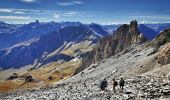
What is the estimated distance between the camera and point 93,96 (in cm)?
4891

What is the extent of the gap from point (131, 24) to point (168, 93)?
16454 cm

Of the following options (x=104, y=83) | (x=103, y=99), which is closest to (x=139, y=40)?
(x=104, y=83)

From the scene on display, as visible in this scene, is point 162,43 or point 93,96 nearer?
point 93,96

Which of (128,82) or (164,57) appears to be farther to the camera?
(164,57)

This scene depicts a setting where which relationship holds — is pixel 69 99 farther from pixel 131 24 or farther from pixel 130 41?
pixel 131 24

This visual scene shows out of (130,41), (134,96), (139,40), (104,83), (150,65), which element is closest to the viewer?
(134,96)

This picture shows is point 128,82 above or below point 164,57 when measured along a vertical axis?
below

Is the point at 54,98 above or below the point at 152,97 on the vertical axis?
below

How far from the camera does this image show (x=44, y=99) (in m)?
55.3

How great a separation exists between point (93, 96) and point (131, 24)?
504ft

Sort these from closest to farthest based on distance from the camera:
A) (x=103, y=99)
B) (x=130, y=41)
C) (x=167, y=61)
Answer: (x=103, y=99) → (x=167, y=61) → (x=130, y=41)

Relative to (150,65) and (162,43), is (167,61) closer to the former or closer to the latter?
(150,65)

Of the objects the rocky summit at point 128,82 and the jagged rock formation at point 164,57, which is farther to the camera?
the jagged rock formation at point 164,57

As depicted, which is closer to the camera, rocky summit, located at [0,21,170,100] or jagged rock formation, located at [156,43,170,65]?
rocky summit, located at [0,21,170,100]
